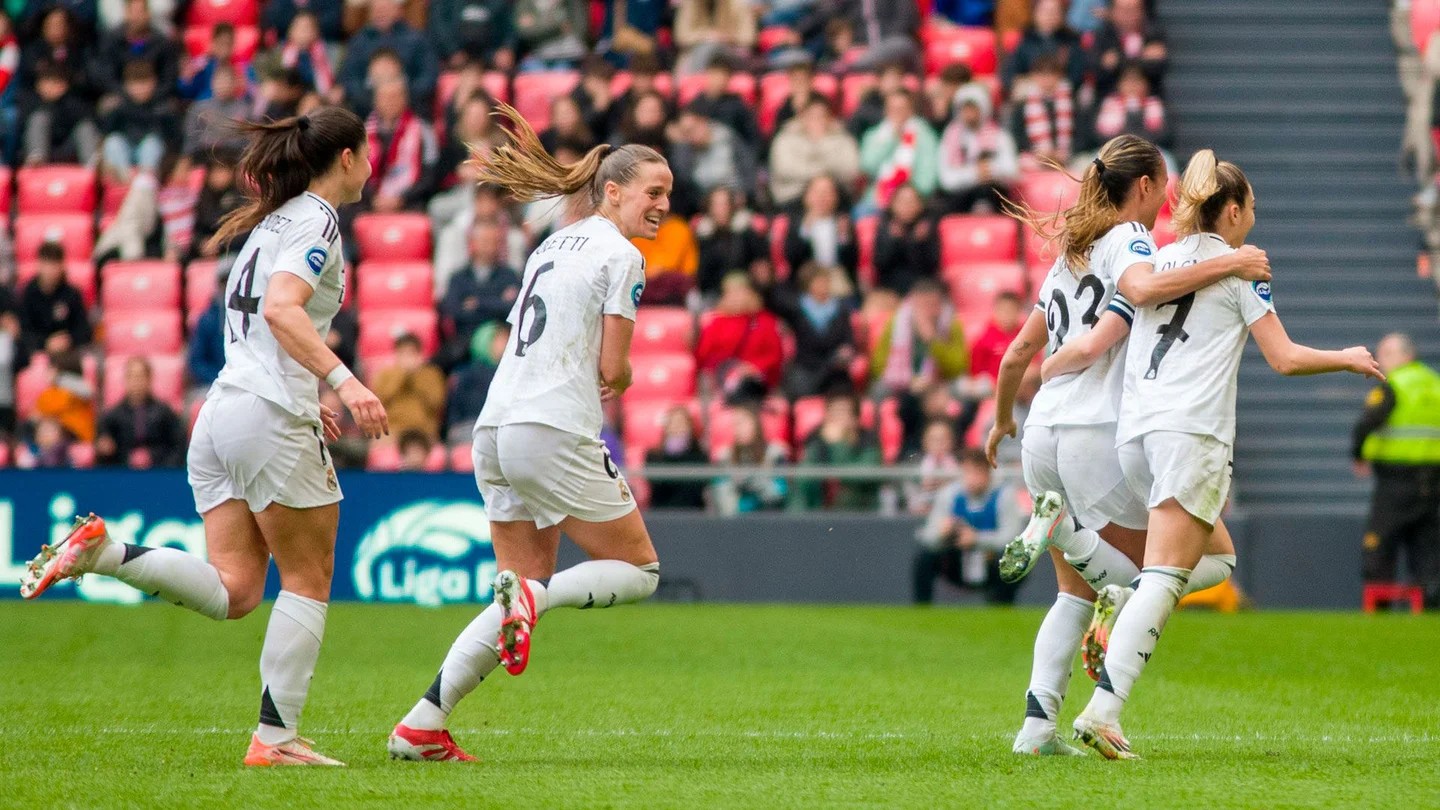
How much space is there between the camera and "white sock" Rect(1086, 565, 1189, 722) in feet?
19.0

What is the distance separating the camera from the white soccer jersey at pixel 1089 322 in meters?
6.07

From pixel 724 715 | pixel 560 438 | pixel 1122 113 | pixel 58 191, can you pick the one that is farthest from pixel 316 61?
pixel 560 438

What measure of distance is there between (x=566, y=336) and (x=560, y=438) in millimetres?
313

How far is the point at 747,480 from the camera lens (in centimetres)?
1380

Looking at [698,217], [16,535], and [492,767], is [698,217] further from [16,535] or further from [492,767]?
[492,767]

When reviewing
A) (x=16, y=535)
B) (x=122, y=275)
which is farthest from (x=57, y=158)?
(x=16, y=535)

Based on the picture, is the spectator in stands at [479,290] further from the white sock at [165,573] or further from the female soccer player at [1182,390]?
the female soccer player at [1182,390]

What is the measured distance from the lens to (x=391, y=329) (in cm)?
1599

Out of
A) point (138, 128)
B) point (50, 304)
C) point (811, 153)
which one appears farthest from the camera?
point (138, 128)

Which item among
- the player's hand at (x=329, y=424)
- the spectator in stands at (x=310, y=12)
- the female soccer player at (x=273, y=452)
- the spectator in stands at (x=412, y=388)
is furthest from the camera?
the spectator in stands at (x=310, y=12)

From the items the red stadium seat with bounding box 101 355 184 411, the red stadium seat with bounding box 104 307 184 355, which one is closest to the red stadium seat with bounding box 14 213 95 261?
the red stadium seat with bounding box 104 307 184 355

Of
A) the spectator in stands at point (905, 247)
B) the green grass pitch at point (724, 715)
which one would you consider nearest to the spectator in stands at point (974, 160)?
the spectator in stands at point (905, 247)

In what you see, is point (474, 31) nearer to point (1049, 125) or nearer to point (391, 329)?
point (391, 329)

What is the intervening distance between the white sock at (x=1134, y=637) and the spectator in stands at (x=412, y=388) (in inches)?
378
